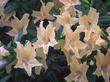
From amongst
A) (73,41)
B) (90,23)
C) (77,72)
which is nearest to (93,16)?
(90,23)

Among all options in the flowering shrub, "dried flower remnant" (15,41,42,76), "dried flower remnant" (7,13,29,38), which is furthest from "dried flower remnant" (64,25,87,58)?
"dried flower remnant" (7,13,29,38)

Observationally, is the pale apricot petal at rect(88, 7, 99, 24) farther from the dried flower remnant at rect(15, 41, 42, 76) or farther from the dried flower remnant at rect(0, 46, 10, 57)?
the dried flower remnant at rect(0, 46, 10, 57)

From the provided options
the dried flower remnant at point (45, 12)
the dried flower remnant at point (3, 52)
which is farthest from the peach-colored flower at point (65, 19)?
the dried flower remnant at point (3, 52)

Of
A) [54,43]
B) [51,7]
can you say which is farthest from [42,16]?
[54,43]

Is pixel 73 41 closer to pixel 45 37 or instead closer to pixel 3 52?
pixel 45 37

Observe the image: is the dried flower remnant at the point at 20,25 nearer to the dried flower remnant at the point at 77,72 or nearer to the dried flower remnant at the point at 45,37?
the dried flower remnant at the point at 45,37

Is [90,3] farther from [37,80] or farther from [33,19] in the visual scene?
[37,80]
